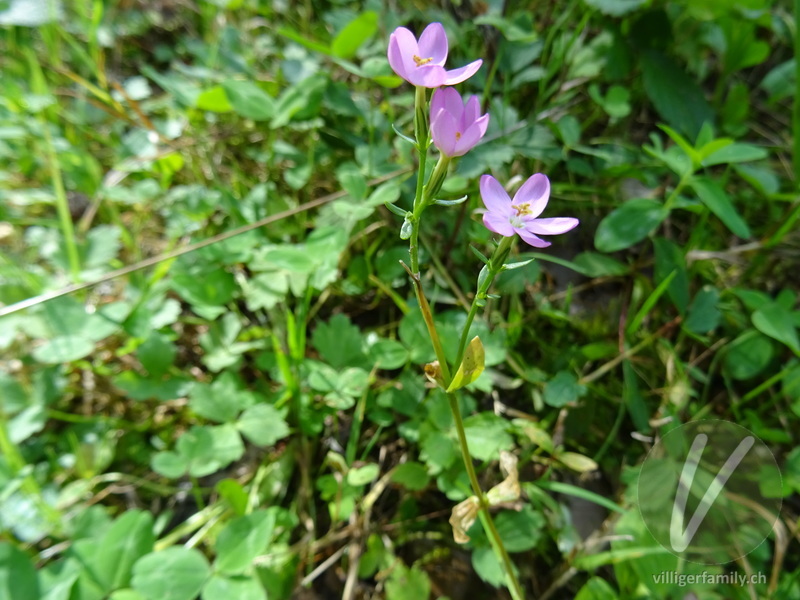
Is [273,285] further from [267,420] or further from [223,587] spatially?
[223,587]

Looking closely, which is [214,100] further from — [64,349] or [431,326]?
[431,326]

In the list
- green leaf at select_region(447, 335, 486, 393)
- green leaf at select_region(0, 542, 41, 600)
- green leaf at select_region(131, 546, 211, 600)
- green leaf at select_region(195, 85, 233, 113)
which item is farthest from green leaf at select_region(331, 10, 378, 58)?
green leaf at select_region(0, 542, 41, 600)

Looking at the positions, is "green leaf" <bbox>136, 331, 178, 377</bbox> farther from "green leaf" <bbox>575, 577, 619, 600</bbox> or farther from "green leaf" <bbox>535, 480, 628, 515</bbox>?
"green leaf" <bbox>575, 577, 619, 600</bbox>

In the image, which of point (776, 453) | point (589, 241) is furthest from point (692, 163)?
point (776, 453)

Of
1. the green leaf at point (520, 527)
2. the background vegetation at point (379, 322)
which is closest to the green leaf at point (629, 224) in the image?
the background vegetation at point (379, 322)
